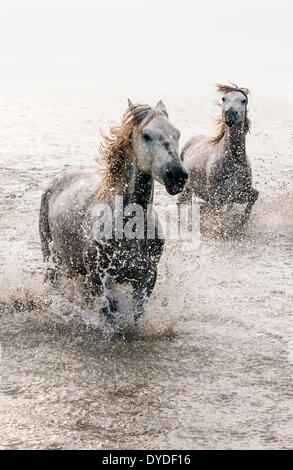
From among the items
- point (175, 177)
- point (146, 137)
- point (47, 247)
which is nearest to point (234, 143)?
point (47, 247)

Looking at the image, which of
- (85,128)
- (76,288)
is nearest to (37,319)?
(76,288)

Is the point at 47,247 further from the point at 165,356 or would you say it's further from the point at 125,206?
the point at 165,356

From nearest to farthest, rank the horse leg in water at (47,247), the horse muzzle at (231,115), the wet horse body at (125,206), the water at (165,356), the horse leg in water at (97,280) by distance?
the water at (165,356) < the wet horse body at (125,206) < the horse leg in water at (97,280) < the horse leg in water at (47,247) < the horse muzzle at (231,115)

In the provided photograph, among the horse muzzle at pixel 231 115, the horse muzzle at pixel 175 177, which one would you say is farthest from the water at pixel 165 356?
the horse muzzle at pixel 231 115

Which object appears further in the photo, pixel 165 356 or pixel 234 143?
pixel 234 143

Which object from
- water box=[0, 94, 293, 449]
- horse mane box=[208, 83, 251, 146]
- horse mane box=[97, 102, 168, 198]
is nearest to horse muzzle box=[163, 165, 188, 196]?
horse mane box=[97, 102, 168, 198]

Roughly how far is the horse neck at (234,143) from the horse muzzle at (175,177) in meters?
4.39

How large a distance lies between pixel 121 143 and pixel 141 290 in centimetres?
117

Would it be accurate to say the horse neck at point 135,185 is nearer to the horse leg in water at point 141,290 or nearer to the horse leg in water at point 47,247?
the horse leg in water at point 141,290

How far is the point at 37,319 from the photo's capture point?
5.82m

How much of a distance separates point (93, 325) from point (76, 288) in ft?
2.09

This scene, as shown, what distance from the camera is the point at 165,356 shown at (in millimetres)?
5145

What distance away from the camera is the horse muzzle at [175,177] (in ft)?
14.8

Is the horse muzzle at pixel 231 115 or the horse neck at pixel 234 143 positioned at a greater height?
the horse muzzle at pixel 231 115
